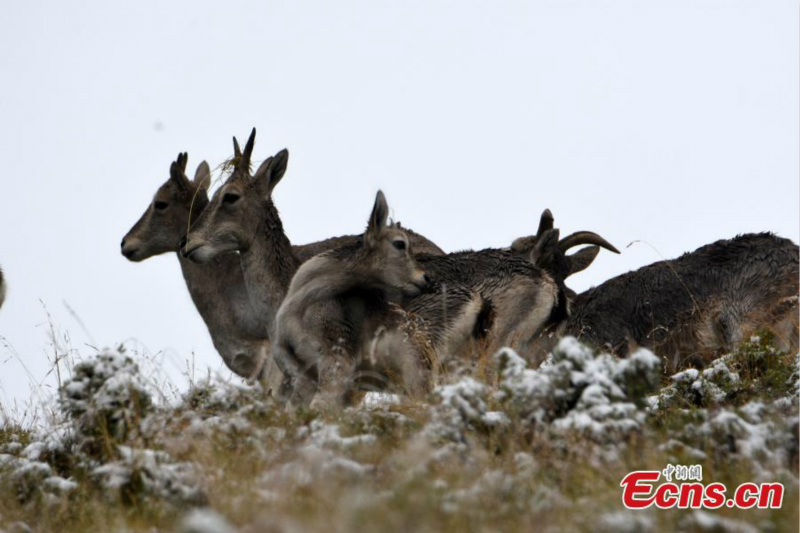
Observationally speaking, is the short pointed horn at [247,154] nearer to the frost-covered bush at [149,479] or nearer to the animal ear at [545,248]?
the animal ear at [545,248]

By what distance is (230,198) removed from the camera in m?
11.9

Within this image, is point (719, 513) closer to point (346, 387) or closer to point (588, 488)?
point (588, 488)

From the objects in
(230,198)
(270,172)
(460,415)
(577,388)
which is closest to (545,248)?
(270,172)

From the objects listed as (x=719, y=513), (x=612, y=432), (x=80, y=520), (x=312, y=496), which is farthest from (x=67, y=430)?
(x=719, y=513)

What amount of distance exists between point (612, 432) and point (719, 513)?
2.92ft

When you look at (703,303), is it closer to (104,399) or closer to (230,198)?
(230,198)

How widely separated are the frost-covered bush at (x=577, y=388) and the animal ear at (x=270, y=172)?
5.84 meters

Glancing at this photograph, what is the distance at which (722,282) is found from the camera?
11945mm

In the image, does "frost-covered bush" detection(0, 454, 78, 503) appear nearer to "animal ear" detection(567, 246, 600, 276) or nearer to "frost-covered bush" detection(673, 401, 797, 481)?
"frost-covered bush" detection(673, 401, 797, 481)

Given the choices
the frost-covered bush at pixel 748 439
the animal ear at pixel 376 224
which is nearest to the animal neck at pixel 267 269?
the animal ear at pixel 376 224

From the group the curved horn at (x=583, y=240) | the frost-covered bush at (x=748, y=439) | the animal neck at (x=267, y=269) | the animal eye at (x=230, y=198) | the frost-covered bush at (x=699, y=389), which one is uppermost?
the curved horn at (x=583, y=240)

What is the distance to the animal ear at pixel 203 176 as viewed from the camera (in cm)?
1445

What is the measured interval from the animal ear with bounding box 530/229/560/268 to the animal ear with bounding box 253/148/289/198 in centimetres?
317

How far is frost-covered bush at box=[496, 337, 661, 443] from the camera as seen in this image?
20.8 feet
